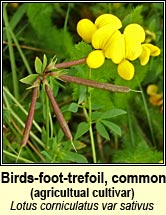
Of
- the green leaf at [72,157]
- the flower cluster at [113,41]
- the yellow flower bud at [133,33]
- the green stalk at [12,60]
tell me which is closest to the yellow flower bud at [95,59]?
the flower cluster at [113,41]

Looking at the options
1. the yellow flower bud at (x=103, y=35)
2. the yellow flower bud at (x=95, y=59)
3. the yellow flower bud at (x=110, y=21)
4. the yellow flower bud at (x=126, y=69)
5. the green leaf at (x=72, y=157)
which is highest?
the yellow flower bud at (x=110, y=21)

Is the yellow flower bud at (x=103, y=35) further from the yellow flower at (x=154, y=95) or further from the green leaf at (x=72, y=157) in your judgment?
the yellow flower at (x=154, y=95)

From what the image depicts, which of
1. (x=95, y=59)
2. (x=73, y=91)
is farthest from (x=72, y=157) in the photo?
(x=95, y=59)

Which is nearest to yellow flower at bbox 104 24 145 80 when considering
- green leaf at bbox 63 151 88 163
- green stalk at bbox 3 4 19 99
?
green leaf at bbox 63 151 88 163

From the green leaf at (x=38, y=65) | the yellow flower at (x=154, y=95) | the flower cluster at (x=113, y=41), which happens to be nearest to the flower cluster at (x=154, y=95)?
the yellow flower at (x=154, y=95)

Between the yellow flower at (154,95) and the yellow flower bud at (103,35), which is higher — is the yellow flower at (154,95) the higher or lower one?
the lower one

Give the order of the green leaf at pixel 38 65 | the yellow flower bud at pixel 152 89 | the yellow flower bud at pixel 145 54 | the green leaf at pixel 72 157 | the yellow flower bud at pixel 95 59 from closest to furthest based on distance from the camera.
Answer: the green leaf at pixel 38 65 < the yellow flower bud at pixel 95 59 < the yellow flower bud at pixel 145 54 < the green leaf at pixel 72 157 < the yellow flower bud at pixel 152 89

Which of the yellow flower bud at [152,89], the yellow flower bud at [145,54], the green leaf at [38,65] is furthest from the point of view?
the yellow flower bud at [152,89]

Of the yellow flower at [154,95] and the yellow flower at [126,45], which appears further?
the yellow flower at [154,95]
